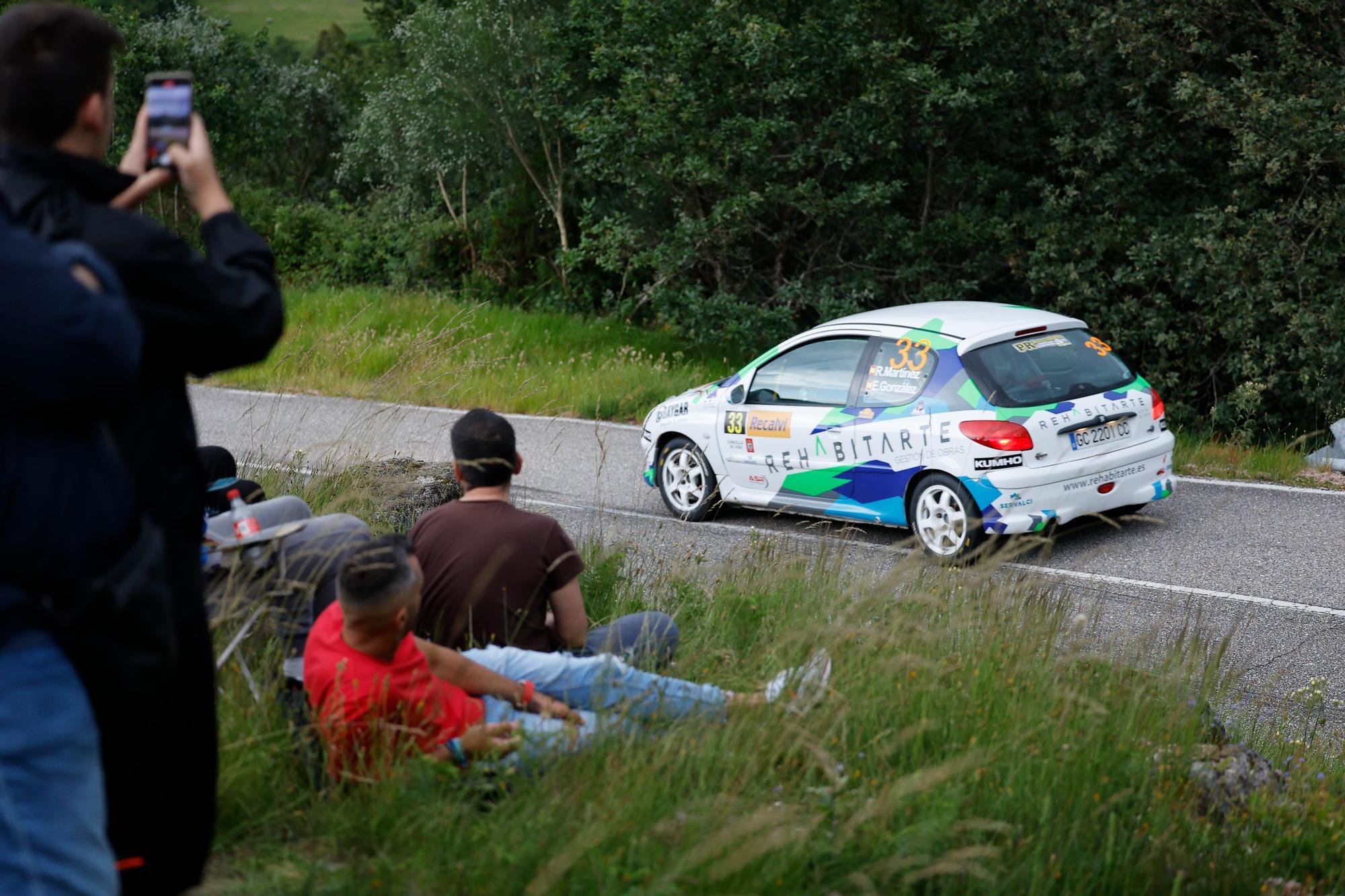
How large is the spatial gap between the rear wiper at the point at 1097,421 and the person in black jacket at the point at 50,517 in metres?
7.77

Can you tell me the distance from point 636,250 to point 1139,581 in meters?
13.8

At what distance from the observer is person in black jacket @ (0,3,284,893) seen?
237cm

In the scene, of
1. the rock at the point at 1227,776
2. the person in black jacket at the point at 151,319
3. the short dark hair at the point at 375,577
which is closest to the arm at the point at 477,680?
the short dark hair at the point at 375,577

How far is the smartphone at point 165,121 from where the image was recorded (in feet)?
8.91

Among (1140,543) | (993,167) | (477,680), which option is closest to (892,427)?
(1140,543)

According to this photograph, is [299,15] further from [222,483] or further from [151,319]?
[151,319]

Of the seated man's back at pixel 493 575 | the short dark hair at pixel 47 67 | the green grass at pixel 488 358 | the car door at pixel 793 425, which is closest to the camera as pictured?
the short dark hair at pixel 47 67

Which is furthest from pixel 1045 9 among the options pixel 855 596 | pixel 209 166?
pixel 209 166

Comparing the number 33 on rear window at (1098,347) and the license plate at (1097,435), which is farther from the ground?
the number 33 on rear window at (1098,347)

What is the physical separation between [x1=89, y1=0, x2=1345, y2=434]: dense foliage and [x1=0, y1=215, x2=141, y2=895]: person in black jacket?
49.5 feet

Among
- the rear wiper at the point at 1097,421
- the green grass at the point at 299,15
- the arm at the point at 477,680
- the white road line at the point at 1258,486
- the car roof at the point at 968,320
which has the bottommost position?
the white road line at the point at 1258,486

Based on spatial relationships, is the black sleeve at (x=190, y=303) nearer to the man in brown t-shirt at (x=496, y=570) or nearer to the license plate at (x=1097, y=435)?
the man in brown t-shirt at (x=496, y=570)

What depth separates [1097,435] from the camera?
9359 millimetres

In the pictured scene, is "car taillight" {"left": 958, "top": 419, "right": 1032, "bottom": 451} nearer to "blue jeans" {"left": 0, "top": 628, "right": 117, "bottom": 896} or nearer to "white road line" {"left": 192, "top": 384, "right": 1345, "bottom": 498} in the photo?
"white road line" {"left": 192, "top": 384, "right": 1345, "bottom": 498}
